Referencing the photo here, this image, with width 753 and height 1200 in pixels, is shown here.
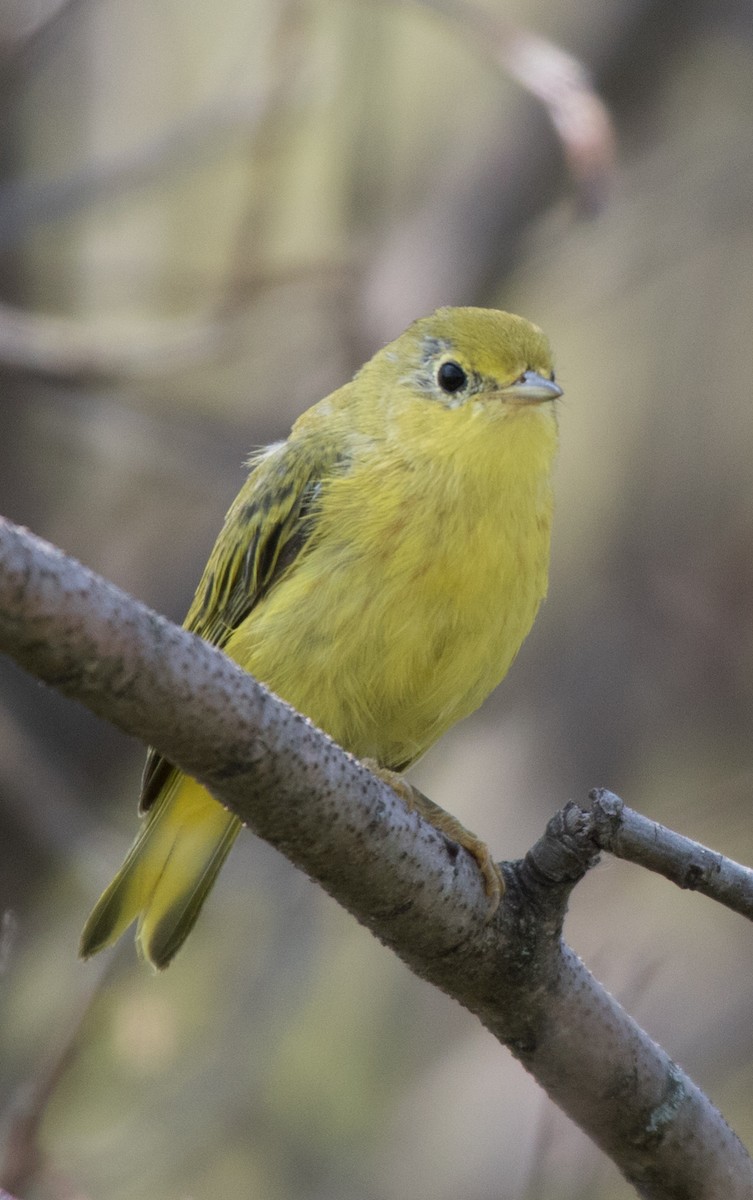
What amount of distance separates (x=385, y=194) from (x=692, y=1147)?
6.23 metres

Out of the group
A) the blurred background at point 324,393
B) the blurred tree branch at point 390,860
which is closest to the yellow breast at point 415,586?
the blurred tree branch at point 390,860

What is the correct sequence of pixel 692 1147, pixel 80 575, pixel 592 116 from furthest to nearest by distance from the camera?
pixel 592 116 → pixel 692 1147 → pixel 80 575

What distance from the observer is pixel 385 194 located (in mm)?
8430

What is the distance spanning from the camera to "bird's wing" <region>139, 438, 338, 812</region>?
4.39m

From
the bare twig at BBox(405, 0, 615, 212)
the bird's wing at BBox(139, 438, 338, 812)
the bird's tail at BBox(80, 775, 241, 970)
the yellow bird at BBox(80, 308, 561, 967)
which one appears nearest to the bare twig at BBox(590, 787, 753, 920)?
the yellow bird at BBox(80, 308, 561, 967)

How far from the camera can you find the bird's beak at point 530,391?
4.30 meters

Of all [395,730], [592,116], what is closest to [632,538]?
[592,116]

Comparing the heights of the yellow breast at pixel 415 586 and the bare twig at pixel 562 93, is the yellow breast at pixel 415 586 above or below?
below

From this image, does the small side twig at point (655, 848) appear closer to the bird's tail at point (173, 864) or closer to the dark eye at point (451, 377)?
the bird's tail at point (173, 864)

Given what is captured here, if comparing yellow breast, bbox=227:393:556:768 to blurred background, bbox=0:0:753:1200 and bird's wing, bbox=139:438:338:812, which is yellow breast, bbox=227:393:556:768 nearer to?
bird's wing, bbox=139:438:338:812

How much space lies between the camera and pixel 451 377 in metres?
4.52

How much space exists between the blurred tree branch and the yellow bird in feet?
1.26

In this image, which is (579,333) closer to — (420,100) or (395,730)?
(420,100)

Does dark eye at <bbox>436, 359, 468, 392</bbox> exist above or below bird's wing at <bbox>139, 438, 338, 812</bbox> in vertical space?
above
